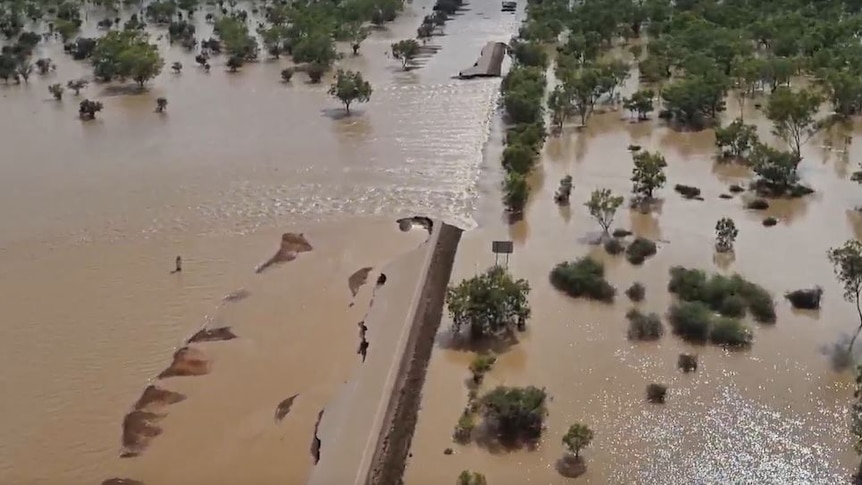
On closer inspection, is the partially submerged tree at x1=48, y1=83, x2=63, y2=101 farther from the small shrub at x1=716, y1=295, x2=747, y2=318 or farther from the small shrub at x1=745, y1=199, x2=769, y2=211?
the small shrub at x1=716, y1=295, x2=747, y2=318

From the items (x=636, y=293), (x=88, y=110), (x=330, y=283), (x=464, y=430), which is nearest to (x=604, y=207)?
(x=636, y=293)

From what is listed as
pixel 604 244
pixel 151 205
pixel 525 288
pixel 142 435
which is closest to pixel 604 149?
pixel 604 244

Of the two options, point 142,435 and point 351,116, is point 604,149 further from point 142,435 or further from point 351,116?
point 142,435

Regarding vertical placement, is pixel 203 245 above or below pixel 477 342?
above

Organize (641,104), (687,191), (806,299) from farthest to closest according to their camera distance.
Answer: (641,104) < (687,191) < (806,299)

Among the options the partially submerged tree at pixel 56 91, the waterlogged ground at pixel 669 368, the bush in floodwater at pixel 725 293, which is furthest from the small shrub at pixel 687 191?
the partially submerged tree at pixel 56 91

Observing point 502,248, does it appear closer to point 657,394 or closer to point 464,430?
point 657,394
